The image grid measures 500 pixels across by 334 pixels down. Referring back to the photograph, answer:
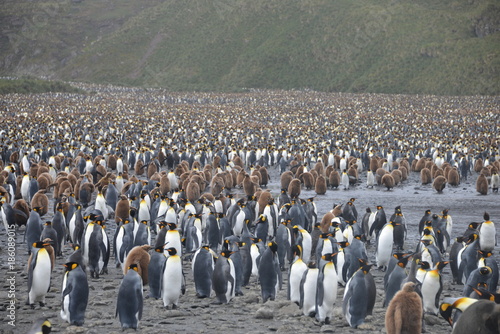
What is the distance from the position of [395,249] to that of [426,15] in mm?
82213

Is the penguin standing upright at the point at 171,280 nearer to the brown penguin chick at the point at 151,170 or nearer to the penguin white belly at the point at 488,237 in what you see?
the penguin white belly at the point at 488,237

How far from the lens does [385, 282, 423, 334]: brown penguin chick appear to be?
556 centimetres

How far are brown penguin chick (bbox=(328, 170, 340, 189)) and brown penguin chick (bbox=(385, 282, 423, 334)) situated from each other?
1235cm

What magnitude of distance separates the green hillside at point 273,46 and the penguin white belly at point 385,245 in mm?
59863

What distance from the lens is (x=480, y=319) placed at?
12.8 feet

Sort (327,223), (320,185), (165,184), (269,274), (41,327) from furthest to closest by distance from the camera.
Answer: (320,185) → (165,184) → (327,223) → (269,274) → (41,327)

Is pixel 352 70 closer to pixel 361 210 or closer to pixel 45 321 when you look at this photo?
pixel 361 210

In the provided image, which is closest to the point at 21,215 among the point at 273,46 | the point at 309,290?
the point at 309,290

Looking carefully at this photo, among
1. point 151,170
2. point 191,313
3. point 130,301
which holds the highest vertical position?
point 151,170

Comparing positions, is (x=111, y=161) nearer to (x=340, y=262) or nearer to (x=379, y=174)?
(x=379, y=174)

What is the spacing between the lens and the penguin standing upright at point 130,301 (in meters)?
6.42

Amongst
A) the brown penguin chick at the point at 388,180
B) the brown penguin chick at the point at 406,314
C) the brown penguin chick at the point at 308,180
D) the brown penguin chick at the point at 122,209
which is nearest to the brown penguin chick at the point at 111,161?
the brown penguin chick at the point at 308,180

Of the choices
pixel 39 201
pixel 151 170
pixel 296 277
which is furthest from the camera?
pixel 151 170

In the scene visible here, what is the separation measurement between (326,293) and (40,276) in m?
3.72
